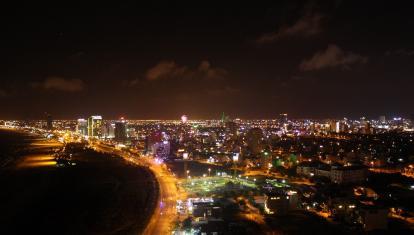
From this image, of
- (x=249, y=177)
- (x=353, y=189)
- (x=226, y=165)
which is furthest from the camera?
(x=226, y=165)

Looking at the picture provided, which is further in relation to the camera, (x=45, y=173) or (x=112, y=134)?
(x=112, y=134)

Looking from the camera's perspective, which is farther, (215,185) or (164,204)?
(215,185)

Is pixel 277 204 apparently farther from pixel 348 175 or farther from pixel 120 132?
pixel 120 132

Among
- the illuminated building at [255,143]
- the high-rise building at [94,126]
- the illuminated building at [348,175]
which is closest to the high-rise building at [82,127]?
the high-rise building at [94,126]

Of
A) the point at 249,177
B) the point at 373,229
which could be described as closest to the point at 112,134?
the point at 249,177

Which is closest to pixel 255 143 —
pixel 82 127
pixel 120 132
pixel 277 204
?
pixel 277 204

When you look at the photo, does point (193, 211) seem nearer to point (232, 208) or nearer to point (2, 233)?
point (232, 208)

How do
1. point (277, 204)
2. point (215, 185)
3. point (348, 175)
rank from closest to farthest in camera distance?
1. point (277, 204)
2. point (215, 185)
3. point (348, 175)

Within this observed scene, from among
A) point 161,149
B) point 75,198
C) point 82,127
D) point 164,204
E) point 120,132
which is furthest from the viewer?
point 82,127
